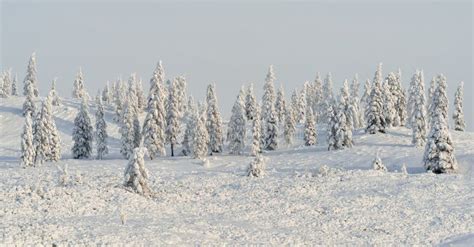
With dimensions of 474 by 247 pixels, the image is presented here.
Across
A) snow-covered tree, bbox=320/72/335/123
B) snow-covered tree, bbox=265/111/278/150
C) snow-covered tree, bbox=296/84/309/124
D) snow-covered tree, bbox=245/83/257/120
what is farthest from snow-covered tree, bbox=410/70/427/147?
snow-covered tree, bbox=320/72/335/123

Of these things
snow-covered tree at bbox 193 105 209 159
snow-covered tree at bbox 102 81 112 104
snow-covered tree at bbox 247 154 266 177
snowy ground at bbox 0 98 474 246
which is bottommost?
snowy ground at bbox 0 98 474 246

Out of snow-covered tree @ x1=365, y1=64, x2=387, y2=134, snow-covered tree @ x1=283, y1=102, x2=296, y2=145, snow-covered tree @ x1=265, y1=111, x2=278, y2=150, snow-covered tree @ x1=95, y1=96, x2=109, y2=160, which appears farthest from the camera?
snow-covered tree @ x1=283, y1=102, x2=296, y2=145

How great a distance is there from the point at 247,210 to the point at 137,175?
7.59 metres

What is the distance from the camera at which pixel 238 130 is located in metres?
80.5

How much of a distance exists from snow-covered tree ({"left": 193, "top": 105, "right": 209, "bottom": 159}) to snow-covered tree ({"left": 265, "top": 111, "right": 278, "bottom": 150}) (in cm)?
1540

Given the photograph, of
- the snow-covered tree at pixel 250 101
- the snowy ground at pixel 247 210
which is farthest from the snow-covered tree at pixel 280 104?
the snowy ground at pixel 247 210

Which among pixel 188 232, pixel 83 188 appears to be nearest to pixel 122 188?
pixel 83 188

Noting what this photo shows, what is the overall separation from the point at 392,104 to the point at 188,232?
6800 cm

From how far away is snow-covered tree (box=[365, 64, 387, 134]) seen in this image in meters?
82.1

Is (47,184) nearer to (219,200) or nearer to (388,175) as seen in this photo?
(219,200)

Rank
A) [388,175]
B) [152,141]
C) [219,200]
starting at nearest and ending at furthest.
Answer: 1. [219,200]
2. [388,175]
3. [152,141]

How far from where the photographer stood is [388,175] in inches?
1810

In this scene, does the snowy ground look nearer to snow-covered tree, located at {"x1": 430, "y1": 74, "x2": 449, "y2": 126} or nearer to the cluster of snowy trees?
the cluster of snowy trees

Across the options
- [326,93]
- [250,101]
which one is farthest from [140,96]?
[326,93]
